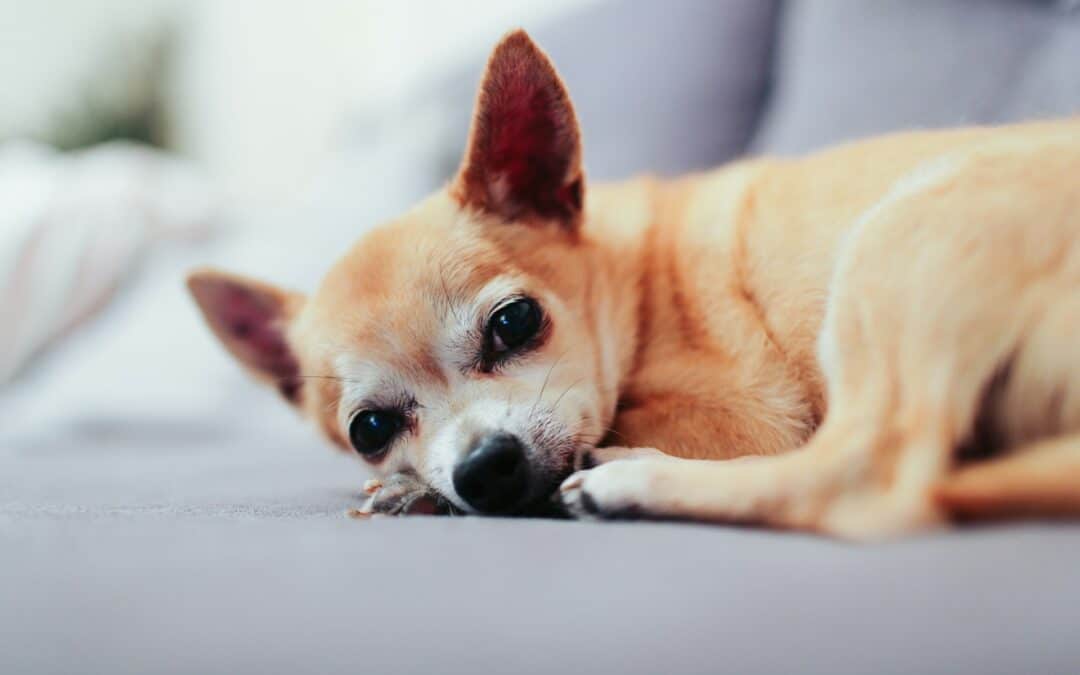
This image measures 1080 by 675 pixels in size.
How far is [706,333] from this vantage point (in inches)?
49.3

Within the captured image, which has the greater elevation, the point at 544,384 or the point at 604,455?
the point at 544,384

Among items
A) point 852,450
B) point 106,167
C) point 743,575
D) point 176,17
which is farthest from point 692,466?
point 176,17

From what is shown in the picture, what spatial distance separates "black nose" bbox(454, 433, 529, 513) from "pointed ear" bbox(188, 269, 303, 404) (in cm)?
69

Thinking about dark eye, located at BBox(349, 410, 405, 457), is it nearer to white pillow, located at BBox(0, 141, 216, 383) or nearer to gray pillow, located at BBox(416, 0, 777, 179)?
gray pillow, located at BBox(416, 0, 777, 179)

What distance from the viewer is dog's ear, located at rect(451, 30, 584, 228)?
1245 millimetres

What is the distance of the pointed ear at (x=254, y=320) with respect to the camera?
1.56 metres

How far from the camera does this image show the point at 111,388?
79.7 inches

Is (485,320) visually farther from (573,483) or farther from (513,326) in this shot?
(573,483)

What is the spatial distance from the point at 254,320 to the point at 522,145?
69 centimetres

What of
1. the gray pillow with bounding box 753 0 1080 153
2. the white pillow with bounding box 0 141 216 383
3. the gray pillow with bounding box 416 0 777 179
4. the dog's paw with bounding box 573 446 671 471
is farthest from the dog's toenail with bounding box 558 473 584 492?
the white pillow with bounding box 0 141 216 383

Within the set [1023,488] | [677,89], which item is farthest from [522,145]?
[1023,488]

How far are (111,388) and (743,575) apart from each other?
A: 1915 mm

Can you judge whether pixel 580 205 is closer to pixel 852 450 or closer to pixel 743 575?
pixel 852 450

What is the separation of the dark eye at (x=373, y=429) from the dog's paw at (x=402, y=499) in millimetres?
129
